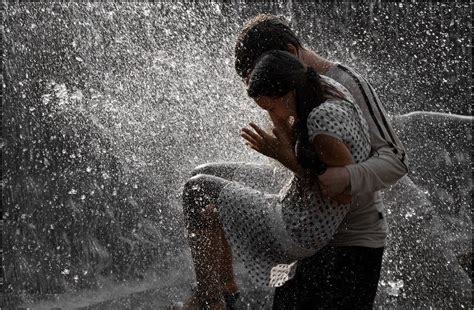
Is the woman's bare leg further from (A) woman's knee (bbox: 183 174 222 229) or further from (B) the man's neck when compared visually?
(B) the man's neck

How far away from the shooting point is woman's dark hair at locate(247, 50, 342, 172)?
177cm

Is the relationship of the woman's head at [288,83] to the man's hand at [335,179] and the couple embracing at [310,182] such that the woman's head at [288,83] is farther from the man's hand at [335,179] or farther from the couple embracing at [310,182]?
the man's hand at [335,179]

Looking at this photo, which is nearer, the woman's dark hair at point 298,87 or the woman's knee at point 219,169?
the woman's dark hair at point 298,87

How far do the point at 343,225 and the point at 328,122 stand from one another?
43 cm

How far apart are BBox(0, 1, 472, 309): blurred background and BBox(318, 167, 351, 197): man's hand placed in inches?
107

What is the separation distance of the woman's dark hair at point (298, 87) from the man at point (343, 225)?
6.4 inches

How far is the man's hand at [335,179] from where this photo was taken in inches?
68.3

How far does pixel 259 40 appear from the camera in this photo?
1.97 meters

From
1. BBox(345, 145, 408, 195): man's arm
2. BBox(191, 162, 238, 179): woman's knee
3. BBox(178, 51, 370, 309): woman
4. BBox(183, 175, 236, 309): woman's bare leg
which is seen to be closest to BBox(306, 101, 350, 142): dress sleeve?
BBox(178, 51, 370, 309): woman

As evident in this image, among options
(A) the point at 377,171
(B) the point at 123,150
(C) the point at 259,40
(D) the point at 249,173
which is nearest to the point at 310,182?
(A) the point at 377,171

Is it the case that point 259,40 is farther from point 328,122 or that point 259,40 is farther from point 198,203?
point 198,203

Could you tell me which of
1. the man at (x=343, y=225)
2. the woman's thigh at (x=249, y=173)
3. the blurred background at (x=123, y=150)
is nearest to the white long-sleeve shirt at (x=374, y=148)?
the man at (x=343, y=225)

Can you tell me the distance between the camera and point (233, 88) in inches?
213

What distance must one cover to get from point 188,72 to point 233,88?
0.78m
